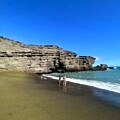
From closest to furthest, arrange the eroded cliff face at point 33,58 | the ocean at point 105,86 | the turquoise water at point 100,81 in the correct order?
the ocean at point 105,86, the turquoise water at point 100,81, the eroded cliff face at point 33,58

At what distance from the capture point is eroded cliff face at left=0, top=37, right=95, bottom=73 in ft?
239

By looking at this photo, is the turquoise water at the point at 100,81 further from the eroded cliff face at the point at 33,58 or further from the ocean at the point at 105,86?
the eroded cliff face at the point at 33,58

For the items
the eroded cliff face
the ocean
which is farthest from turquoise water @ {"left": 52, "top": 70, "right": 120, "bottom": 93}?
the eroded cliff face

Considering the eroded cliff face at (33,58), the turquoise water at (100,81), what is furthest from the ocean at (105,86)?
the eroded cliff face at (33,58)

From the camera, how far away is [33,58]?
77.6 m

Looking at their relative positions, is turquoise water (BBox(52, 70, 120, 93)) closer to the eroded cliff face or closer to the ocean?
the ocean

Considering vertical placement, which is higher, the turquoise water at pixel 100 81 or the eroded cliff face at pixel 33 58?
the eroded cliff face at pixel 33 58

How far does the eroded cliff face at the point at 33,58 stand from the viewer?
72812 mm

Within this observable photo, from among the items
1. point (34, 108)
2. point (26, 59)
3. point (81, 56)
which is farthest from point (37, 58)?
point (34, 108)

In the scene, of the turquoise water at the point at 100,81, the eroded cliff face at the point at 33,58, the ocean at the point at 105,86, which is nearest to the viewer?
the ocean at the point at 105,86

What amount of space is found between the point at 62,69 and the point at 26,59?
1645cm

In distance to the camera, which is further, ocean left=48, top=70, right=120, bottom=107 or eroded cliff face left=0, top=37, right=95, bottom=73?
eroded cliff face left=0, top=37, right=95, bottom=73

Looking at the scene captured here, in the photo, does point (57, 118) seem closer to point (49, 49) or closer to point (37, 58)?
point (37, 58)

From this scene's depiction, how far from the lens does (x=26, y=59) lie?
76.1 metres
